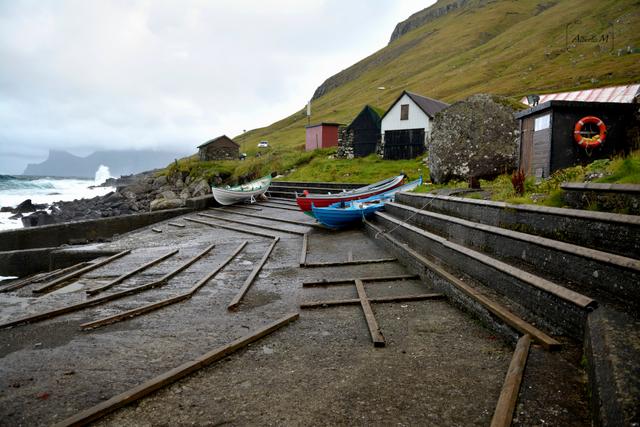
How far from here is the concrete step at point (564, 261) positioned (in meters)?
3.63

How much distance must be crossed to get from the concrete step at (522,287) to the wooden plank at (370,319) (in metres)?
1.70

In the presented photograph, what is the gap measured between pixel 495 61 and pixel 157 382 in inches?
3806

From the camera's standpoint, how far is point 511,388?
10.6 feet

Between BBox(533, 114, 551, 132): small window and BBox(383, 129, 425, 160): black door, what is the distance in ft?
82.7

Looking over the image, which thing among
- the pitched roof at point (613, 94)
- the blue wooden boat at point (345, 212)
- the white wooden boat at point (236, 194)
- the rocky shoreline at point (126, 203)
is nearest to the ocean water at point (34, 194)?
the rocky shoreline at point (126, 203)

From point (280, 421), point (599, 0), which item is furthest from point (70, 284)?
point (599, 0)

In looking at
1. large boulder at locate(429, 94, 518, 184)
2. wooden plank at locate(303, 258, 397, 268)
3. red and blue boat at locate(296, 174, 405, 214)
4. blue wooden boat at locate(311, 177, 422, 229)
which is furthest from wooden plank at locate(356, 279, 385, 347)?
red and blue boat at locate(296, 174, 405, 214)

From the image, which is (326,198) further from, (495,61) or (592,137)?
(495,61)

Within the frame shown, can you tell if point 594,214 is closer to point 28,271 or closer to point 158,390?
point 158,390

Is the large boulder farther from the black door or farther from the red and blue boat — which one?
the black door

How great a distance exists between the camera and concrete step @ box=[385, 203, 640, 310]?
363 centimetres

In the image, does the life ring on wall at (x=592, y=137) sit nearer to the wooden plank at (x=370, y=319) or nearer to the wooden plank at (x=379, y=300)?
the wooden plank at (x=379, y=300)

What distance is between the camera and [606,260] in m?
3.86

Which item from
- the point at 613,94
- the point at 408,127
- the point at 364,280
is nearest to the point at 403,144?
the point at 408,127
